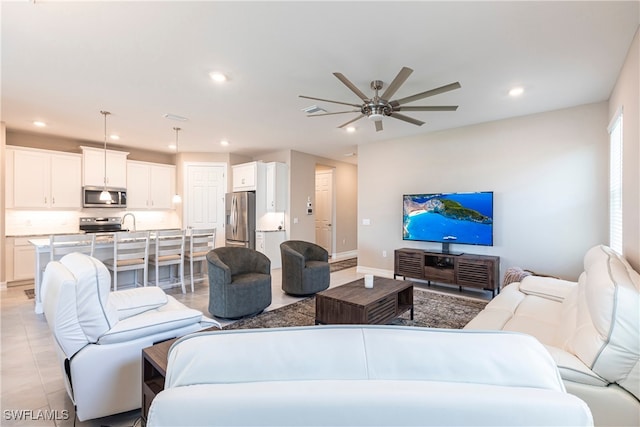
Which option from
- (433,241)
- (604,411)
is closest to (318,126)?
(433,241)

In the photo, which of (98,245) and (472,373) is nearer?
(472,373)

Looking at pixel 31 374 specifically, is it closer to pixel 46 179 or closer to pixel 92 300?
pixel 92 300

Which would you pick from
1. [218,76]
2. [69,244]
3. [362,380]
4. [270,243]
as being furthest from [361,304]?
[270,243]

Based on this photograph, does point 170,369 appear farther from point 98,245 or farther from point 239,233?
point 239,233

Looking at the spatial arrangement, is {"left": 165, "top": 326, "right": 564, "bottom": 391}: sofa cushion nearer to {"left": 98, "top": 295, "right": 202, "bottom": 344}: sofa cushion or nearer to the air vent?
{"left": 98, "top": 295, "right": 202, "bottom": 344}: sofa cushion

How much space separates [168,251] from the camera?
181 inches

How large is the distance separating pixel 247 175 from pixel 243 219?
0.99 meters

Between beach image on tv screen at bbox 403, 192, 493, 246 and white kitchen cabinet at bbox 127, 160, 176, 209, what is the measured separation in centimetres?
→ 529

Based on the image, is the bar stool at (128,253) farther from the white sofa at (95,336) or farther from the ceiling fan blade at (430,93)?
the ceiling fan blade at (430,93)

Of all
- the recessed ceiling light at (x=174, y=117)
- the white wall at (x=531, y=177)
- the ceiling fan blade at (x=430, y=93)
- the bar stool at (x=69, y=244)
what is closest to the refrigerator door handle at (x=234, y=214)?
the recessed ceiling light at (x=174, y=117)

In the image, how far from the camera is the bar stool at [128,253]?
162 inches

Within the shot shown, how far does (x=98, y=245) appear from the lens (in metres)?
4.16

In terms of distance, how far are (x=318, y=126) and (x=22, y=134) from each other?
5.27 meters

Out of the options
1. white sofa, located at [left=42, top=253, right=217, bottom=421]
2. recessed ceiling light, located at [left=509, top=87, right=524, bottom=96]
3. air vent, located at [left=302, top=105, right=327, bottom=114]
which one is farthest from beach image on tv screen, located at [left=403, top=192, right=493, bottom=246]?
white sofa, located at [left=42, top=253, right=217, bottom=421]
